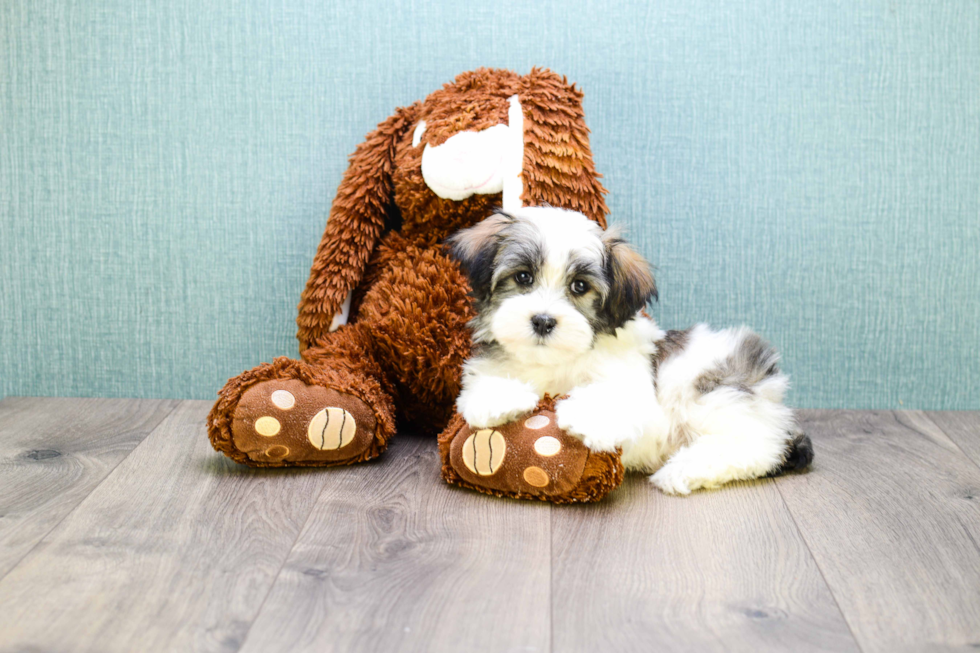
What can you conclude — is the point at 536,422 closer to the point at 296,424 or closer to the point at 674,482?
the point at 674,482

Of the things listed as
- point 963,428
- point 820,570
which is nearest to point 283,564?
point 820,570

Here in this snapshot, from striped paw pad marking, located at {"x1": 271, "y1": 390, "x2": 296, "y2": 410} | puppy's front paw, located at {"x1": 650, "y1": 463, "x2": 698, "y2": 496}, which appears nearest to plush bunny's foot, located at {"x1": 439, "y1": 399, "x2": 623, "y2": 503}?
puppy's front paw, located at {"x1": 650, "y1": 463, "x2": 698, "y2": 496}

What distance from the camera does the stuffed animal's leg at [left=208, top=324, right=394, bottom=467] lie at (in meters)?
1.76

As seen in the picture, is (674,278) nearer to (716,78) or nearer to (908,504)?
(716,78)

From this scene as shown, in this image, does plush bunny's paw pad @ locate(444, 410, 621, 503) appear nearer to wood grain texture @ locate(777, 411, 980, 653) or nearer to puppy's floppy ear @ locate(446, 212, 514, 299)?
puppy's floppy ear @ locate(446, 212, 514, 299)

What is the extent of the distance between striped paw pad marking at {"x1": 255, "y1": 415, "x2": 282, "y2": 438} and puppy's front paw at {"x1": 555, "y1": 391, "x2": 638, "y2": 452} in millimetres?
594

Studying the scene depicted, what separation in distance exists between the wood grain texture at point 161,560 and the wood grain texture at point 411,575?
0.06 meters

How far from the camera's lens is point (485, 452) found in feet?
5.43

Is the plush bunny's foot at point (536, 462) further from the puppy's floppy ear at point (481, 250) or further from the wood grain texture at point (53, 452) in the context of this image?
the wood grain texture at point (53, 452)

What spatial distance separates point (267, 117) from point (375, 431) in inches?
38.6

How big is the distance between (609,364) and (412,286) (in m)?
0.51

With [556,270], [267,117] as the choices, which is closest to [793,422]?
[556,270]

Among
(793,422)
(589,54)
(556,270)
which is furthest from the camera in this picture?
(589,54)

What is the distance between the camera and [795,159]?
7.57ft
